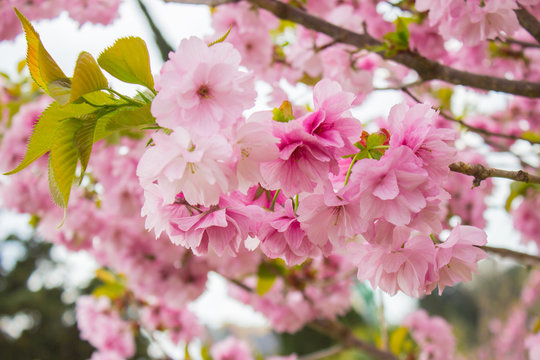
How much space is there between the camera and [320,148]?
0.50 meters

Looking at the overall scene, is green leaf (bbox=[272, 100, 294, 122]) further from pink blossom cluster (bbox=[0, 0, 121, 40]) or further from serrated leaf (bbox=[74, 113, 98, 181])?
pink blossom cluster (bbox=[0, 0, 121, 40])

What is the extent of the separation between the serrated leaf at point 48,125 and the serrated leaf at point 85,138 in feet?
0.04

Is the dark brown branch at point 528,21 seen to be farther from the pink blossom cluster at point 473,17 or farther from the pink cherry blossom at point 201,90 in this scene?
the pink cherry blossom at point 201,90

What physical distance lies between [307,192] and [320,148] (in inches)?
2.5

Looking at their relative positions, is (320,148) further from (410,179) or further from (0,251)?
(0,251)

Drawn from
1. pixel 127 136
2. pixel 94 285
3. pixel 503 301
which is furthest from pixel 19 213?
pixel 94 285

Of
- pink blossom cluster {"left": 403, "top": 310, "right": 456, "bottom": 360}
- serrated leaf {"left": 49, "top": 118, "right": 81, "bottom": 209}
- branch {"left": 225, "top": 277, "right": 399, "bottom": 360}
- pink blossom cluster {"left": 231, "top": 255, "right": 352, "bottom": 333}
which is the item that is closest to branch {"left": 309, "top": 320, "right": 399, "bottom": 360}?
branch {"left": 225, "top": 277, "right": 399, "bottom": 360}

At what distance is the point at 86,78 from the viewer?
50 centimetres

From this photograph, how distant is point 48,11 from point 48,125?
1.08 meters

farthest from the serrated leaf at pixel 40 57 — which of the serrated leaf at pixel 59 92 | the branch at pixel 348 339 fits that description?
the branch at pixel 348 339

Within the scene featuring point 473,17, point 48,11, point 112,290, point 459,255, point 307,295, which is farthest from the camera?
point 112,290

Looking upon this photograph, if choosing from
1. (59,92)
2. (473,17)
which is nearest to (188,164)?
(59,92)

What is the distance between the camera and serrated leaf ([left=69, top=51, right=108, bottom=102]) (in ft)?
1.60

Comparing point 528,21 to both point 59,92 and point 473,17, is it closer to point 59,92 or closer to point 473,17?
point 473,17
